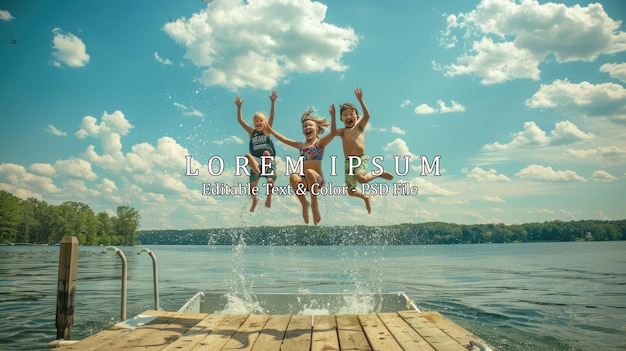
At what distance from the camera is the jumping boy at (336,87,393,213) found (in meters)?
6.95

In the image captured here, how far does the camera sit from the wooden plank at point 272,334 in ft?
19.3

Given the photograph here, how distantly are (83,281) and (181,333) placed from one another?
72.9 ft

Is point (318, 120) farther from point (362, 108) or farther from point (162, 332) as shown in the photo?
point (162, 332)

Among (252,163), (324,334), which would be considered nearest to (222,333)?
(324,334)

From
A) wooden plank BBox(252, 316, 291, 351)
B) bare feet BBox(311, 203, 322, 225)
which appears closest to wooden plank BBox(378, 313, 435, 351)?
wooden plank BBox(252, 316, 291, 351)

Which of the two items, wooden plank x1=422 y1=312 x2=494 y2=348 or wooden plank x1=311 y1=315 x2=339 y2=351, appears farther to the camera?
wooden plank x1=422 y1=312 x2=494 y2=348

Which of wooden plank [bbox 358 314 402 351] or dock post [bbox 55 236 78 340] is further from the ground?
dock post [bbox 55 236 78 340]

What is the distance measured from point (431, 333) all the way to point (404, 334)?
1.18ft

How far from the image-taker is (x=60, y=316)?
25.6 ft

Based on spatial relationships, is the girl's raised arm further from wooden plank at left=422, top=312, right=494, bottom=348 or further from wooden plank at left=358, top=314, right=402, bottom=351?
wooden plank at left=422, top=312, right=494, bottom=348

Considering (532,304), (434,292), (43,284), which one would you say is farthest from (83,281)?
(532,304)

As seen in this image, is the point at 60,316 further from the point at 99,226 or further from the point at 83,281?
the point at 99,226

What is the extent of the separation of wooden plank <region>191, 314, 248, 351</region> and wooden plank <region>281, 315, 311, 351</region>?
29.8 inches

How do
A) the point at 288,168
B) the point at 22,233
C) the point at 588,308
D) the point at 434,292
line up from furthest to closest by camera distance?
the point at 22,233, the point at 434,292, the point at 588,308, the point at 288,168
